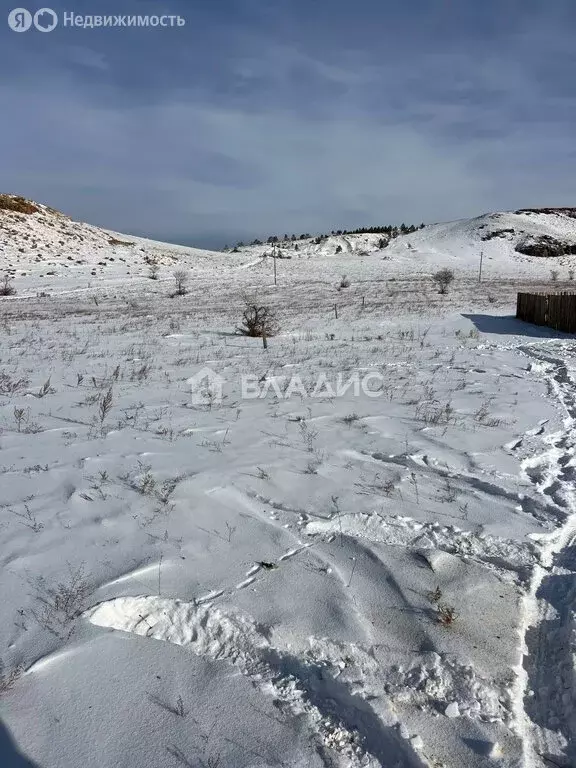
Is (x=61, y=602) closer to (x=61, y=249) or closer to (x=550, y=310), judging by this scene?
(x=550, y=310)

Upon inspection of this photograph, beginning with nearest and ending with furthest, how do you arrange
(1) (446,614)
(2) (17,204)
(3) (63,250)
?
1. (1) (446,614)
2. (3) (63,250)
3. (2) (17,204)

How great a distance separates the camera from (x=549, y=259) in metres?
52.7

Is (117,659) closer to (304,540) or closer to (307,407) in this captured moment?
(304,540)

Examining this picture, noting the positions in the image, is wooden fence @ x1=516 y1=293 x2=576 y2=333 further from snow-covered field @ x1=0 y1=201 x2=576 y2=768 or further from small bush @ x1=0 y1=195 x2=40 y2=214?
small bush @ x1=0 y1=195 x2=40 y2=214

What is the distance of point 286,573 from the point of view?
9.59 ft

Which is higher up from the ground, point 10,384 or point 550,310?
point 550,310

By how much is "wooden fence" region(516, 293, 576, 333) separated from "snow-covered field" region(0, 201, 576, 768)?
7.46 metres

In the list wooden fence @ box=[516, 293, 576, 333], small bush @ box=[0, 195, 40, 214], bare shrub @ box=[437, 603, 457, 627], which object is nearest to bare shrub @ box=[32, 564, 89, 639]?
bare shrub @ box=[437, 603, 457, 627]

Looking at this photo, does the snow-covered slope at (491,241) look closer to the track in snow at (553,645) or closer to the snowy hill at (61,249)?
the snowy hill at (61,249)

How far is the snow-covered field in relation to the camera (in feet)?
6.61

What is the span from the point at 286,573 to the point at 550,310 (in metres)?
14.3

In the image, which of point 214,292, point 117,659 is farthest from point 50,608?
point 214,292

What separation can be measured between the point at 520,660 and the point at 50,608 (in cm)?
240

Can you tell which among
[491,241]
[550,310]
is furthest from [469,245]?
[550,310]
